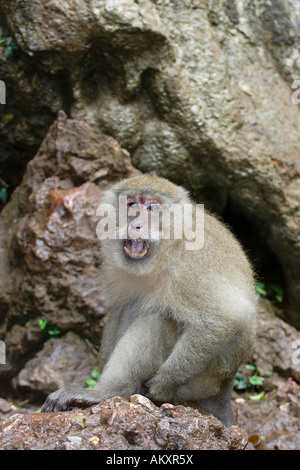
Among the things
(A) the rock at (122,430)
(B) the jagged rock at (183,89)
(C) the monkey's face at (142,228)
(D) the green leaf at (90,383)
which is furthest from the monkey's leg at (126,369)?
(B) the jagged rock at (183,89)

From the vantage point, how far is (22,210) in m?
5.67

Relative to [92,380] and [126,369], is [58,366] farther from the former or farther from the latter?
[126,369]

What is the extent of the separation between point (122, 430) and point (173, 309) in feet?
3.05

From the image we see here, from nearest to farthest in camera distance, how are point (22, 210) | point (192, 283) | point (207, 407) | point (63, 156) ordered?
point (192, 283) → point (207, 407) → point (63, 156) → point (22, 210)

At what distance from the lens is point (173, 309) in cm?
345

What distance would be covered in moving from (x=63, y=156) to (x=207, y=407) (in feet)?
9.30

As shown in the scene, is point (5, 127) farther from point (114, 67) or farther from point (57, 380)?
point (57, 380)

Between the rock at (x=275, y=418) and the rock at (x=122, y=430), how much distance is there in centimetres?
176

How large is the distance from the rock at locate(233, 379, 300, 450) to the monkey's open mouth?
2.25 meters

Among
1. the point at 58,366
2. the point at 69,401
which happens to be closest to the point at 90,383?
the point at 58,366

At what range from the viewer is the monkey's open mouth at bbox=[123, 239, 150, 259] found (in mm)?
3512

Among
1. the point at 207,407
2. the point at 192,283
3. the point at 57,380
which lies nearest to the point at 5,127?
the point at 57,380

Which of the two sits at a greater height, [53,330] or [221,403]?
[221,403]
